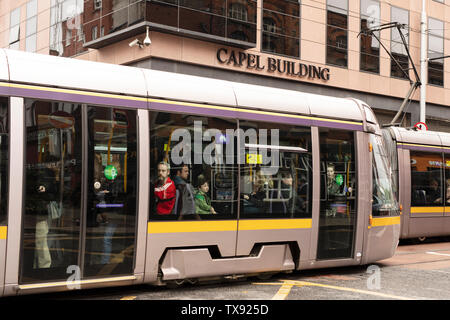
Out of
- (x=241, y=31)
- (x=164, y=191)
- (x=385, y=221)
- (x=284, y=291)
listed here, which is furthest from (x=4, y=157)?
(x=241, y=31)

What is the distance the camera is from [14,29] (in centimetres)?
2923

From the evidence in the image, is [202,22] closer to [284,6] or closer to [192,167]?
[284,6]

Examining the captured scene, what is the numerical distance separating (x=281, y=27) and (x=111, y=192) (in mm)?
17430

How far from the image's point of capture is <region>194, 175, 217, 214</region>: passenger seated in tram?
740 centimetres

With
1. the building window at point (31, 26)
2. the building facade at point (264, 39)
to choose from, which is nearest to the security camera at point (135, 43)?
the building facade at point (264, 39)

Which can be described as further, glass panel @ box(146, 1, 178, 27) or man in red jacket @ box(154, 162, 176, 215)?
glass panel @ box(146, 1, 178, 27)

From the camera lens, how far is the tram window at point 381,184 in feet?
30.8

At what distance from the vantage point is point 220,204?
7.57 meters

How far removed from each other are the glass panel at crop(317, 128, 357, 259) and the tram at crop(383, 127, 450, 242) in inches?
209

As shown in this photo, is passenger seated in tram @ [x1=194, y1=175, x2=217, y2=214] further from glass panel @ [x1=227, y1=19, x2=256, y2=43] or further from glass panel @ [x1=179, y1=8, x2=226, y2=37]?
glass panel @ [x1=227, y1=19, x2=256, y2=43]

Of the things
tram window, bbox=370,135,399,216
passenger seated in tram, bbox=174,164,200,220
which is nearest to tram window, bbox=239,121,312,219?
Result: passenger seated in tram, bbox=174,164,200,220

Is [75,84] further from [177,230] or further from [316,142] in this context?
[316,142]

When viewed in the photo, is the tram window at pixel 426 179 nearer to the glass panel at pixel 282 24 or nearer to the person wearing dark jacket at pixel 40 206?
the glass panel at pixel 282 24

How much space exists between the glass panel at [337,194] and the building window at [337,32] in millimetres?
16204
